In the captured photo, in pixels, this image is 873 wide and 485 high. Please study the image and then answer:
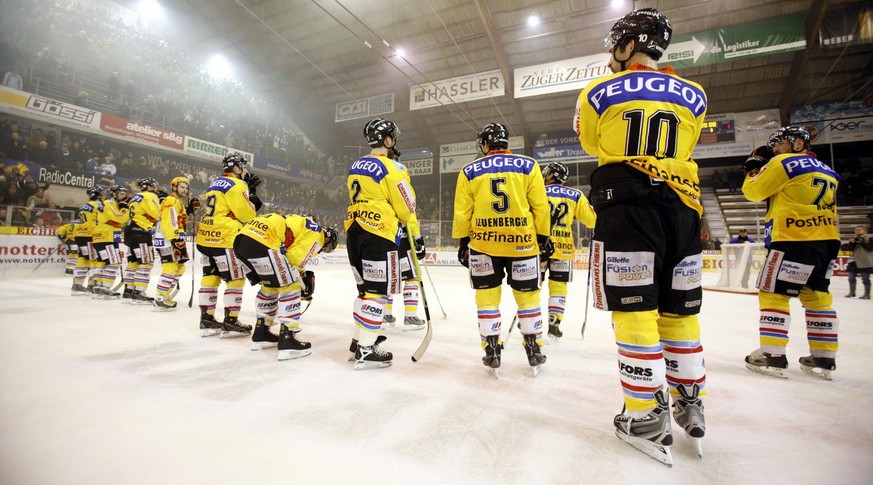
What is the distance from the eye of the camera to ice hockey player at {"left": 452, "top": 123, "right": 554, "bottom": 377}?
275 centimetres

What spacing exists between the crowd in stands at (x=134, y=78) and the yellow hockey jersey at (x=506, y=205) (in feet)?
39.9

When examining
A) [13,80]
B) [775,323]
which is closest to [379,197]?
[775,323]

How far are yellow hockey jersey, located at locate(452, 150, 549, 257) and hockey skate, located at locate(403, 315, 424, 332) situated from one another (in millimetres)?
1891

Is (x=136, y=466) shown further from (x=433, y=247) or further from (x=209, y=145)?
(x=209, y=145)

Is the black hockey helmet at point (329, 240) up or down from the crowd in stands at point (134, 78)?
down

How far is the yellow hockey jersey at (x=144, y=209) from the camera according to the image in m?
5.90

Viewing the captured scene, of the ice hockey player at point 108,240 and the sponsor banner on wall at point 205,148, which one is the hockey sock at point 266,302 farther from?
the sponsor banner on wall at point 205,148

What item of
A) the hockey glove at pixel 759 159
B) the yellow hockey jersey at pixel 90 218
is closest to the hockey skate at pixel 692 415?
the hockey glove at pixel 759 159

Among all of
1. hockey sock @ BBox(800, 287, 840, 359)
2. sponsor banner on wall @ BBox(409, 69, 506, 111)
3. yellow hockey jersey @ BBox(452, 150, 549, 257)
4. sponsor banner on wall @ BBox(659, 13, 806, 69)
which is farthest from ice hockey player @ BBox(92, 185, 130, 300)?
sponsor banner on wall @ BBox(659, 13, 806, 69)

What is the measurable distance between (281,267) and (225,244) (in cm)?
109

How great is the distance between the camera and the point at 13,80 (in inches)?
411

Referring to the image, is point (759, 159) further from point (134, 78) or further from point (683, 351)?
point (134, 78)

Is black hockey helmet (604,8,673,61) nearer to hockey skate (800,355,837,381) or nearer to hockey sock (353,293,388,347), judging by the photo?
hockey sock (353,293,388,347)

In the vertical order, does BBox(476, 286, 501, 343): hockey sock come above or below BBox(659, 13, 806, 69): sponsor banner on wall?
below
